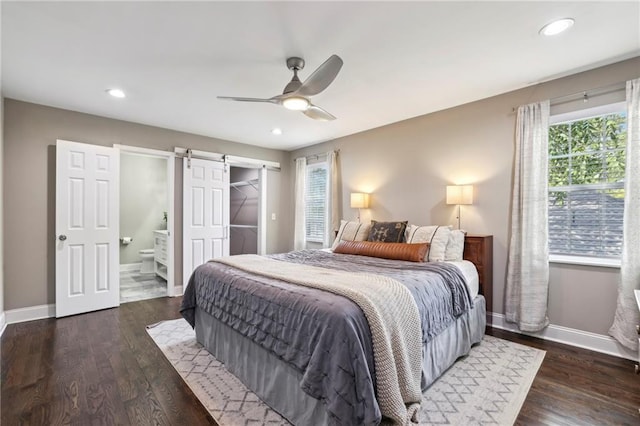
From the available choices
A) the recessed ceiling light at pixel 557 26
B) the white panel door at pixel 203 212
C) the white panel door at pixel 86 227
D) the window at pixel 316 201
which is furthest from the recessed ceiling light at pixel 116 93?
the recessed ceiling light at pixel 557 26

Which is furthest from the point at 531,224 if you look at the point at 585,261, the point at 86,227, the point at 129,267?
the point at 129,267

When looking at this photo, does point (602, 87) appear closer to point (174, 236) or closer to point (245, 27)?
point (245, 27)

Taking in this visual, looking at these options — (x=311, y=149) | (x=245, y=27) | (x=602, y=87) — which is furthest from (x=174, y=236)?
(x=602, y=87)

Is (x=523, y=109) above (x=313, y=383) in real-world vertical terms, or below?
above

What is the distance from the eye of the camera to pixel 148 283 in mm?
5410

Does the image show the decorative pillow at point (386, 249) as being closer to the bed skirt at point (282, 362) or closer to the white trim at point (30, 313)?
the bed skirt at point (282, 362)

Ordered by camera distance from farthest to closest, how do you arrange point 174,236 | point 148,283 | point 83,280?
point 148,283 < point 174,236 < point 83,280

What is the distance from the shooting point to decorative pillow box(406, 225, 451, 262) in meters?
3.07

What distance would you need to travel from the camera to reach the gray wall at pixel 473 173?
2762mm

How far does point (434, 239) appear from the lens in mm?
3164

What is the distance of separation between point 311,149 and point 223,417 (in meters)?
4.59

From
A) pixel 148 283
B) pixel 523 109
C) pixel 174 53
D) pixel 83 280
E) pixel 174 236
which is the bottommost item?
pixel 148 283

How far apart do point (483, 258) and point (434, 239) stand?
56cm


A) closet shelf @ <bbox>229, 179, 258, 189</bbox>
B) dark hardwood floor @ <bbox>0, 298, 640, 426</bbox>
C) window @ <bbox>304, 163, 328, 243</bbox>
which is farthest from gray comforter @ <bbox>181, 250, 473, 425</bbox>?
closet shelf @ <bbox>229, 179, 258, 189</bbox>
